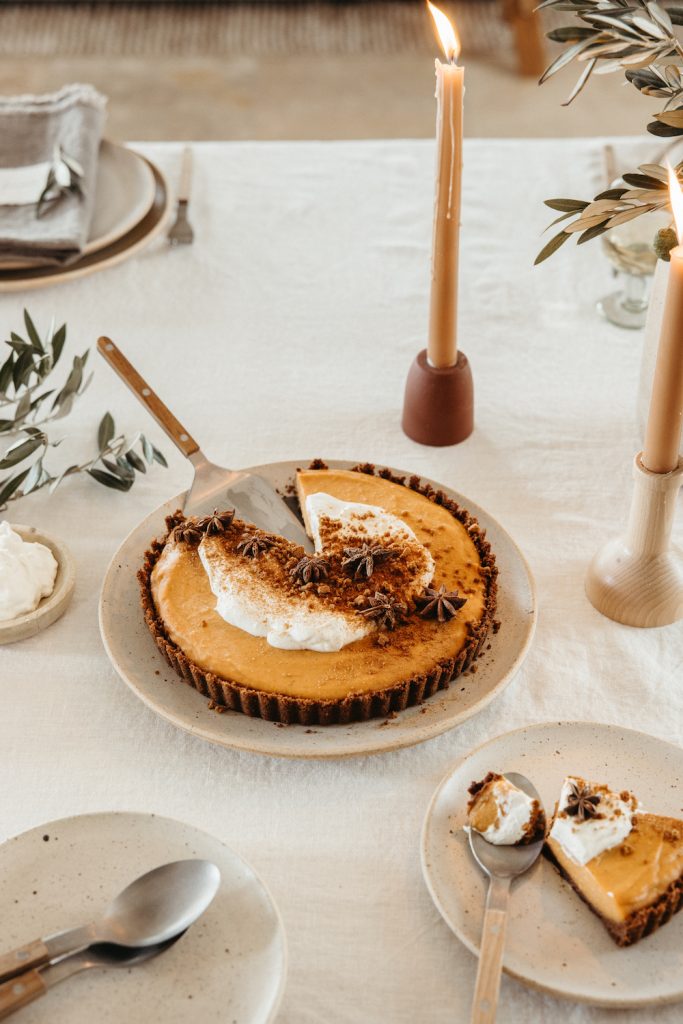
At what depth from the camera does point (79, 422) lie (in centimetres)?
137

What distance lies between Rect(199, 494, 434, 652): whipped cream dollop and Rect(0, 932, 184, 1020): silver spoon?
10.5 inches

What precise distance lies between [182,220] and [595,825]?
1.21 metres

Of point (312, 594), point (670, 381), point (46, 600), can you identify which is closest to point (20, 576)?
point (46, 600)

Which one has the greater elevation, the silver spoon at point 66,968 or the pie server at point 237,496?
the pie server at point 237,496

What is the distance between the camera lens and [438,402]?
129 cm

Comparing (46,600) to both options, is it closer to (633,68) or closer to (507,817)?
(507,817)

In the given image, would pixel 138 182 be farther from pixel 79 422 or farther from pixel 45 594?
pixel 45 594

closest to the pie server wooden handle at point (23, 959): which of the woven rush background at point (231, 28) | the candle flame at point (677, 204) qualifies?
the candle flame at point (677, 204)

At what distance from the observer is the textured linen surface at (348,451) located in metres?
0.84

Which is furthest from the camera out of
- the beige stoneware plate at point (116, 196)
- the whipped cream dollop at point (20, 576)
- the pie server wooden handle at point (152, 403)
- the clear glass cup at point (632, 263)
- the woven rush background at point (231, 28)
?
the woven rush background at point (231, 28)

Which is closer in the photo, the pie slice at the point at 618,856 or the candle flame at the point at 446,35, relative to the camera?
the pie slice at the point at 618,856

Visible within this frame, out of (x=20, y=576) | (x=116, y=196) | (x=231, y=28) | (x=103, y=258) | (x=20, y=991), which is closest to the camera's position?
(x=20, y=991)

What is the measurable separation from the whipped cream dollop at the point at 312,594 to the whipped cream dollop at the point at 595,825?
0.75 feet

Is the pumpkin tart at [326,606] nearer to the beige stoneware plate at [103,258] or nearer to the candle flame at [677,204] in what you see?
the candle flame at [677,204]
